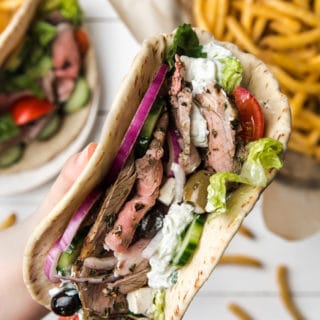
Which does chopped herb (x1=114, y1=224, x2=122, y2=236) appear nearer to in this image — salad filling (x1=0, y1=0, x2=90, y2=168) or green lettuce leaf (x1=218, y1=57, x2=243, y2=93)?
green lettuce leaf (x1=218, y1=57, x2=243, y2=93)

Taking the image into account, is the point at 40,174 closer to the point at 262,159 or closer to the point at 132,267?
the point at 132,267

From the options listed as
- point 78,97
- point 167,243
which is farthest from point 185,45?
point 78,97

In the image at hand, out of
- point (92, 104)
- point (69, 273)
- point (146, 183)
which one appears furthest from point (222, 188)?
point (92, 104)

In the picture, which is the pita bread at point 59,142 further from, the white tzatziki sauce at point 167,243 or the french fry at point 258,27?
the white tzatziki sauce at point 167,243

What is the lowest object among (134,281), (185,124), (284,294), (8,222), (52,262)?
(284,294)

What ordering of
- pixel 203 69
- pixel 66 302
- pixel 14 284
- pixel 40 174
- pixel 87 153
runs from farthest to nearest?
pixel 40 174, pixel 14 284, pixel 87 153, pixel 66 302, pixel 203 69

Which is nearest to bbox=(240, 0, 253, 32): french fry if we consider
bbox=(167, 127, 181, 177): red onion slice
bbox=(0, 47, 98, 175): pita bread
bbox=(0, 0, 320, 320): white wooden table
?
bbox=(0, 0, 320, 320): white wooden table
